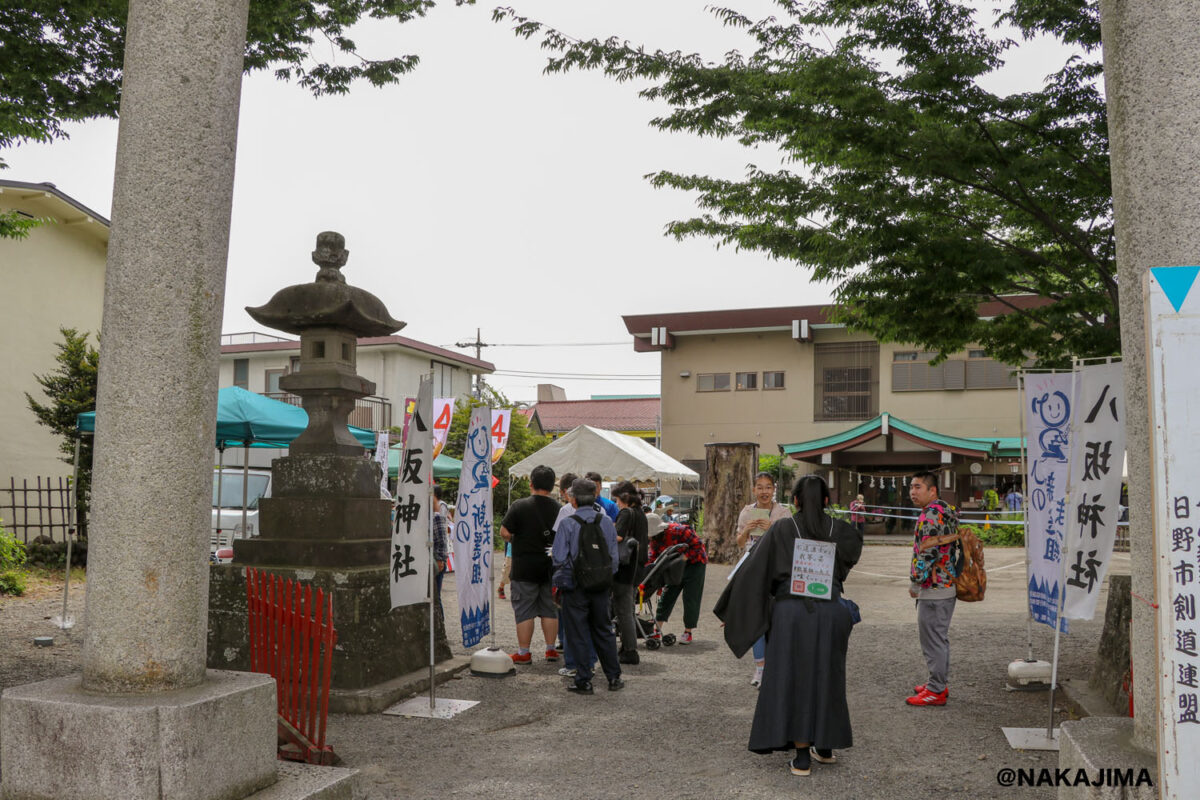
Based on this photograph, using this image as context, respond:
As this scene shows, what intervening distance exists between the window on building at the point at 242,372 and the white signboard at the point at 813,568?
91.6ft

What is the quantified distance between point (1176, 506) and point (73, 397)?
16240 millimetres

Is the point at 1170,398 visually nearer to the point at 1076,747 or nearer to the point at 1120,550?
the point at 1076,747

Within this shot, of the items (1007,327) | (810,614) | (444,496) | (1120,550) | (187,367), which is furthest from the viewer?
(444,496)

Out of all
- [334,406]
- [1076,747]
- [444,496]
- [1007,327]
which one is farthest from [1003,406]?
[1076,747]

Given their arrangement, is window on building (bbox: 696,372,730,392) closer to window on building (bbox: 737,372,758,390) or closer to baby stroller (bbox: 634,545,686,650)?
window on building (bbox: 737,372,758,390)

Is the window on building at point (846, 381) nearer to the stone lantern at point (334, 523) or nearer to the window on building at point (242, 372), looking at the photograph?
the window on building at point (242, 372)

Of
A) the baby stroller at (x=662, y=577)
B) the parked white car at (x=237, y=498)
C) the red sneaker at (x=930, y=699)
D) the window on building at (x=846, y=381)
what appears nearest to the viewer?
the red sneaker at (x=930, y=699)

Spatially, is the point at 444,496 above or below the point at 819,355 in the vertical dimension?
below

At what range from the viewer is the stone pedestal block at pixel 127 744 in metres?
3.05

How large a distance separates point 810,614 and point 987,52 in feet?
17.4

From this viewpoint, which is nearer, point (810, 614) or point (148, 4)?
point (148, 4)

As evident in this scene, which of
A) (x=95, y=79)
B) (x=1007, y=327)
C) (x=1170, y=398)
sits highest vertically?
(x=95, y=79)

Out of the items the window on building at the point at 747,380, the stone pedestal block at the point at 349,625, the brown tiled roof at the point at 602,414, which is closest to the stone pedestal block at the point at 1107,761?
the stone pedestal block at the point at 349,625

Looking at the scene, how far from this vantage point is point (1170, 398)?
2.68m
